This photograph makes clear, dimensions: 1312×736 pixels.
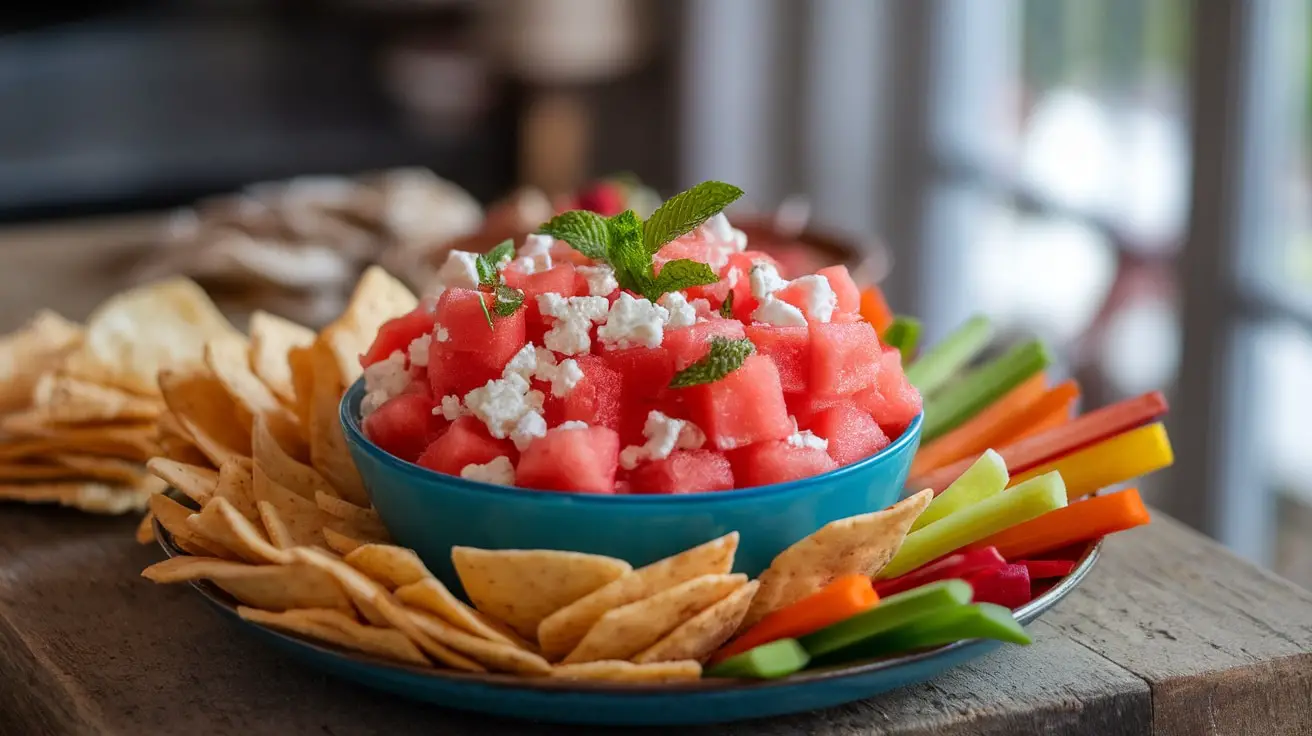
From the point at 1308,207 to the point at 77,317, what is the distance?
7.49ft

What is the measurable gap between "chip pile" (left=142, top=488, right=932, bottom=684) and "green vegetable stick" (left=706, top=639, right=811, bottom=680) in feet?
0.07

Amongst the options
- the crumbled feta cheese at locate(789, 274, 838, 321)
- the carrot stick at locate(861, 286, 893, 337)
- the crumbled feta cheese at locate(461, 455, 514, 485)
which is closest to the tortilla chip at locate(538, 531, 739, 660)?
the crumbled feta cheese at locate(461, 455, 514, 485)

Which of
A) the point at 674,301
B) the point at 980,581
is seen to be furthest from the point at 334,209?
the point at 980,581

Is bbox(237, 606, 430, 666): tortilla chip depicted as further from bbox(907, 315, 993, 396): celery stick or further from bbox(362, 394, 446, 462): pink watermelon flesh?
bbox(907, 315, 993, 396): celery stick

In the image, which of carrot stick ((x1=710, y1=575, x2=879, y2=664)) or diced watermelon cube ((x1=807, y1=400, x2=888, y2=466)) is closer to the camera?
carrot stick ((x1=710, y1=575, x2=879, y2=664))

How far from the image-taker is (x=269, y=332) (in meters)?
1.49

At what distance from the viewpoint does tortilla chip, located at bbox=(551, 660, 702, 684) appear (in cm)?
94

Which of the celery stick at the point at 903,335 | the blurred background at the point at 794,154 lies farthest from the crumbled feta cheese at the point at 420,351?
the blurred background at the point at 794,154

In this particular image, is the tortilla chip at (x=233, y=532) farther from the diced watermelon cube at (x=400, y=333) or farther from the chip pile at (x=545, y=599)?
the diced watermelon cube at (x=400, y=333)

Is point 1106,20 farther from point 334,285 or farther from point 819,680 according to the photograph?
point 819,680

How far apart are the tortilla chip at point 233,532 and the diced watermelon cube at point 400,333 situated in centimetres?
18

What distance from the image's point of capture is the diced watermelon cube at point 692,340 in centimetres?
104

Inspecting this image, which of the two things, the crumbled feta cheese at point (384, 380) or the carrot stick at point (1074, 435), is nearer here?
the crumbled feta cheese at point (384, 380)

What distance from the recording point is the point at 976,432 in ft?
4.48
